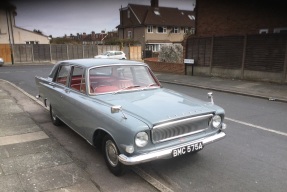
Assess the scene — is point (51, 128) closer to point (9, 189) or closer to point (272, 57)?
point (9, 189)

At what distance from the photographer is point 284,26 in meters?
13.8

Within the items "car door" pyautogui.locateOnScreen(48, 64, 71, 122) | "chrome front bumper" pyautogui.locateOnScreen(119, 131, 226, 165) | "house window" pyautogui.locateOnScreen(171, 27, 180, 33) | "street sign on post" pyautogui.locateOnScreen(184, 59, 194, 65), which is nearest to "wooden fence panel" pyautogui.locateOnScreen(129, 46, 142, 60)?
"house window" pyautogui.locateOnScreen(171, 27, 180, 33)

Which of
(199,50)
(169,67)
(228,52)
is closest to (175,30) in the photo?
(169,67)

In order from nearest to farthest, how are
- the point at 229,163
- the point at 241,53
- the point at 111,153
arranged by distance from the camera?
1. the point at 111,153
2. the point at 229,163
3. the point at 241,53

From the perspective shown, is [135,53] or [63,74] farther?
[135,53]

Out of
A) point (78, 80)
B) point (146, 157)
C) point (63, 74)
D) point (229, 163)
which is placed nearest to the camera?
point (146, 157)

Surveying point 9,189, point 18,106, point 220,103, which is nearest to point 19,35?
point 18,106

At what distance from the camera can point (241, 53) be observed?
45.6ft

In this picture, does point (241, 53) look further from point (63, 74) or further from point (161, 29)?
point (161, 29)

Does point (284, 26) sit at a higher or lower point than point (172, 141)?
higher

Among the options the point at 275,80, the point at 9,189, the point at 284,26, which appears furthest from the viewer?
the point at 284,26

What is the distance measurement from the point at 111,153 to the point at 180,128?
3.55ft

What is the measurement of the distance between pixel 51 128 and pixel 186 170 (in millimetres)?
3542

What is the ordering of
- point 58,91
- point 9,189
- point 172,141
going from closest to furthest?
point 9,189 < point 172,141 < point 58,91
